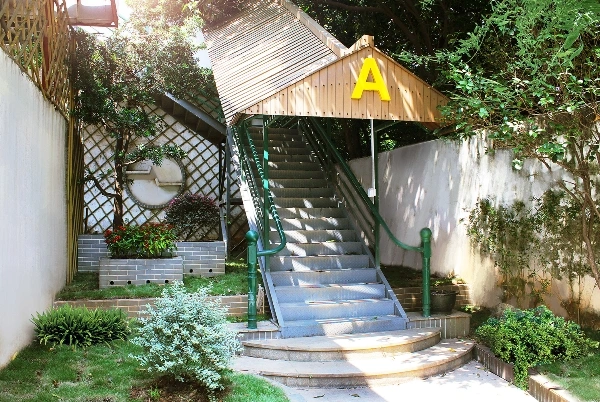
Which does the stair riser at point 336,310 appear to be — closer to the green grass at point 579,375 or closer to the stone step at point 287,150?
the green grass at point 579,375

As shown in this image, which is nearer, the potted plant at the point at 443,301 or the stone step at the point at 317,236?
the potted plant at the point at 443,301

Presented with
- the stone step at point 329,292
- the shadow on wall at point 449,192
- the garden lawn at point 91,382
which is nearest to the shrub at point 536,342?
the shadow on wall at point 449,192

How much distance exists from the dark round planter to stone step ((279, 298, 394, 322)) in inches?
17.3

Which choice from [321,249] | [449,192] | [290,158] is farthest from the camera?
[290,158]

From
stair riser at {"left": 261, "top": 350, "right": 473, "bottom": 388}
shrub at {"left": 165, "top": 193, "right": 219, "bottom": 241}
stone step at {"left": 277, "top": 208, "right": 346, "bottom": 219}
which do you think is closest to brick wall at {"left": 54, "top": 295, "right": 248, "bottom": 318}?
stair riser at {"left": 261, "top": 350, "right": 473, "bottom": 388}

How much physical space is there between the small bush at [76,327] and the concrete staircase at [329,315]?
1153 mm

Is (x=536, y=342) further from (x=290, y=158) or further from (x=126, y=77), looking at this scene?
(x=126, y=77)

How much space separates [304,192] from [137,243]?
2.44m

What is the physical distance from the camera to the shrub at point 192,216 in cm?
955

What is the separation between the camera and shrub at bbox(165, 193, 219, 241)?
9.55 meters

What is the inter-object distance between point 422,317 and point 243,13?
6.30 meters

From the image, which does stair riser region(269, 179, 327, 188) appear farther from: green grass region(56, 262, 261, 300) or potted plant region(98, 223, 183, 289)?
potted plant region(98, 223, 183, 289)

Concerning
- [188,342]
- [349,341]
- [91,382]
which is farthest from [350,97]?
[91,382]

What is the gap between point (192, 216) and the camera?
958cm
